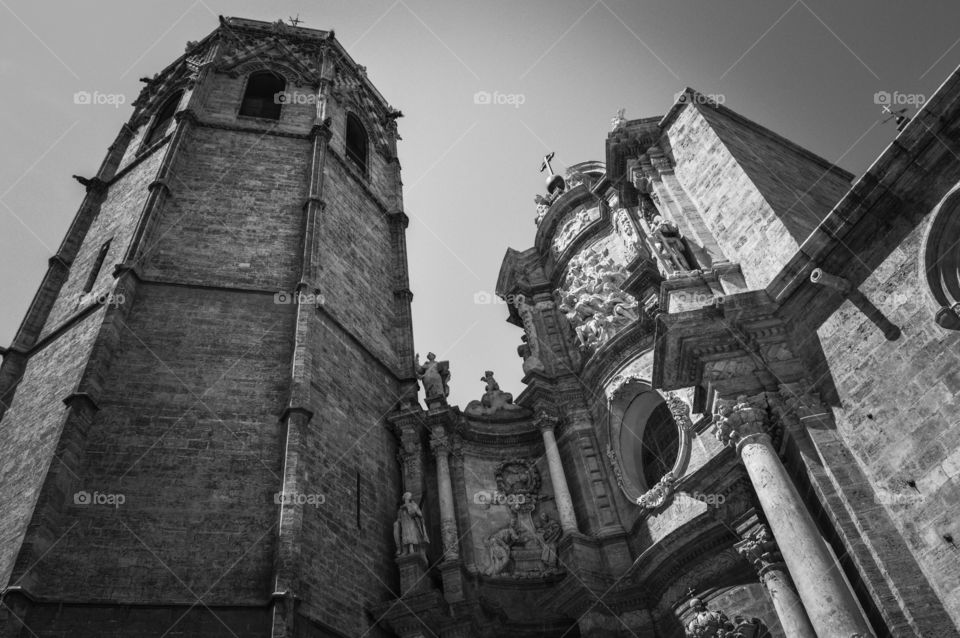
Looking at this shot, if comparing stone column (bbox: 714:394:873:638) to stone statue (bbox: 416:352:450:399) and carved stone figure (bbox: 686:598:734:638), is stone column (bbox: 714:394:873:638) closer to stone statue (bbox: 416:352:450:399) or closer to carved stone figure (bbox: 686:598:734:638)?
carved stone figure (bbox: 686:598:734:638)

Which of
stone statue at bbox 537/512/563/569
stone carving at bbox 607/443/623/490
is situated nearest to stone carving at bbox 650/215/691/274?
stone carving at bbox 607/443/623/490

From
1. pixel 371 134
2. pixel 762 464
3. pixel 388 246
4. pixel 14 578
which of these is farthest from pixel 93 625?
pixel 371 134

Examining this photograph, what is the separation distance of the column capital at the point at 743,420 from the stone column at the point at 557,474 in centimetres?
434

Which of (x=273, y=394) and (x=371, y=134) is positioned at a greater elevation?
(x=371, y=134)

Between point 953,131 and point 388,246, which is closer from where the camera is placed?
point 953,131

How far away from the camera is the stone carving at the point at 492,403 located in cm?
1535

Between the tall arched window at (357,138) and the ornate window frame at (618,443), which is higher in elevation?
the tall arched window at (357,138)

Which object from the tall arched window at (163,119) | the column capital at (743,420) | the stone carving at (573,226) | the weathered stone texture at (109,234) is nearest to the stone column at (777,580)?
the column capital at (743,420)

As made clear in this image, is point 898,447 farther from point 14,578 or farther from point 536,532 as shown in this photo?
point 14,578

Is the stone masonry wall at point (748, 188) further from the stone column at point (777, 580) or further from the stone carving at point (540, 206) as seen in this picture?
the stone carving at point (540, 206)

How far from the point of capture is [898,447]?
7.18 meters

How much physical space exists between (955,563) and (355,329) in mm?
11336

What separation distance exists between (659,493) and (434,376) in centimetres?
539

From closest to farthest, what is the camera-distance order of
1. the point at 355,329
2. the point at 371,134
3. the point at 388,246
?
the point at 355,329, the point at 388,246, the point at 371,134
